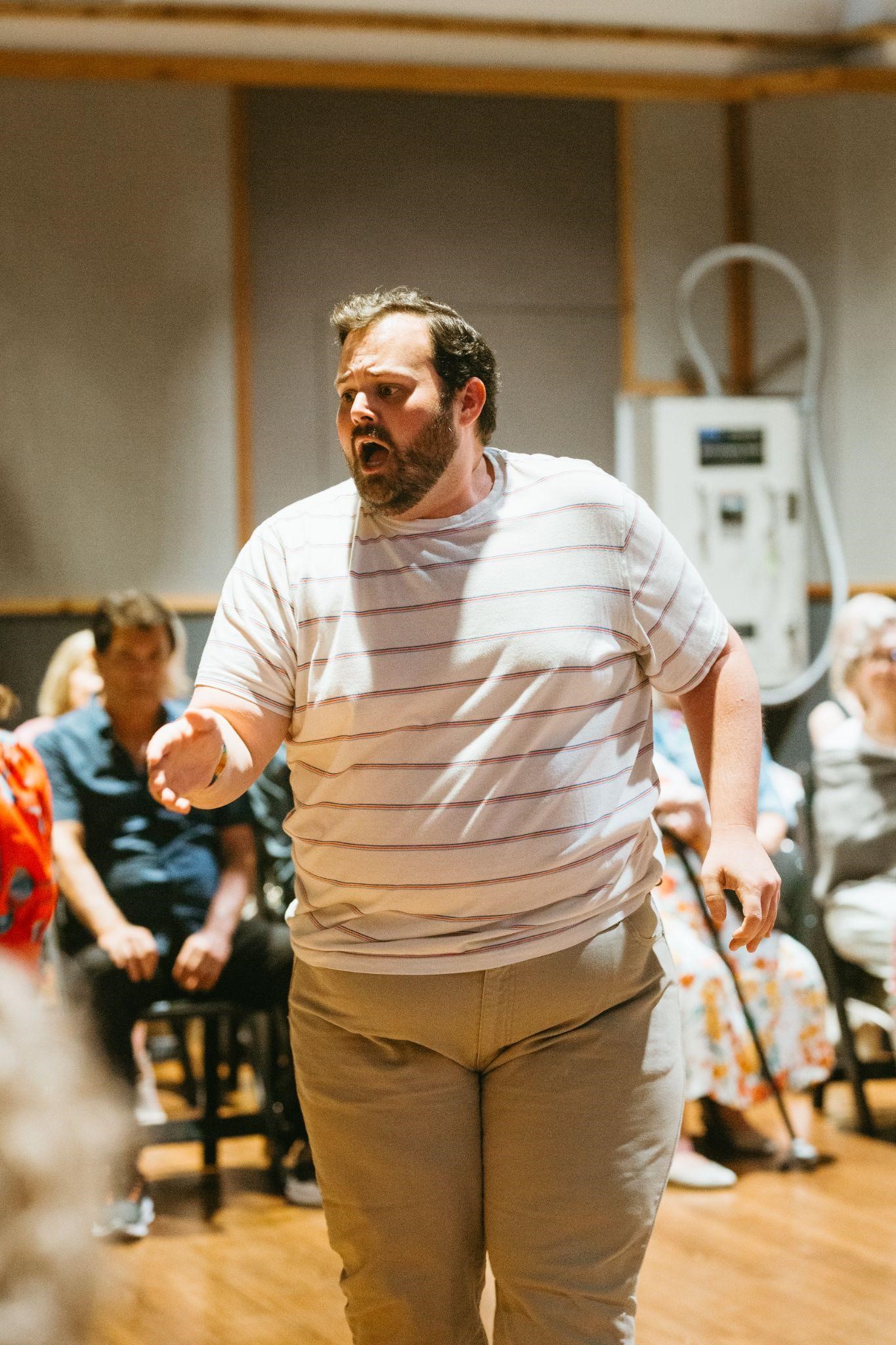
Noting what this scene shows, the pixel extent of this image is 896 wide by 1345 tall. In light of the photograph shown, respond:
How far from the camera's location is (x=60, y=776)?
3654 mm

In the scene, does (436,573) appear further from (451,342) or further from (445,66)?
(445,66)

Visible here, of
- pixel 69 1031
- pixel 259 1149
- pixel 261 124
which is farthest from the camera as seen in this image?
pixel 261 124

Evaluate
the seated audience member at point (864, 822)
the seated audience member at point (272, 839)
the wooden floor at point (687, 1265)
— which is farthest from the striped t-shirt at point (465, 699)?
the seated audience member at point (864, 822)

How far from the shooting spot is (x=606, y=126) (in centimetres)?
572

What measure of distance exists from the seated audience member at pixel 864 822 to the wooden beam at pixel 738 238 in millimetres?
2123

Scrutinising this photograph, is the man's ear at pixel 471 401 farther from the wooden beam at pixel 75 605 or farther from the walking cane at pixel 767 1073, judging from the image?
the wooden beam at pixel 75 605

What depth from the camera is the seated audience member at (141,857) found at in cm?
356

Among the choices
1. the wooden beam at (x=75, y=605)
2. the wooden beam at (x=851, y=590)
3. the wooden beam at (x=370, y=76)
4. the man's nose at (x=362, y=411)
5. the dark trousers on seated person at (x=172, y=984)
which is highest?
the wooden beam at (x=370, y=76)

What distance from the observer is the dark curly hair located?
5.55 ft

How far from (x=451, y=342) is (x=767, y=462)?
4.13m

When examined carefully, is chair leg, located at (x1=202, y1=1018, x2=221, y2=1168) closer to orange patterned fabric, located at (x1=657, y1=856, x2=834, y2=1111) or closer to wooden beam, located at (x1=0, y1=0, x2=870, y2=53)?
orange patterned fabric, located at (x1=657, y1=856, x2=834, y2=1111)

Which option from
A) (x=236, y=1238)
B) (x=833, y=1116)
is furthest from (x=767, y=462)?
(x=236, y=1238)

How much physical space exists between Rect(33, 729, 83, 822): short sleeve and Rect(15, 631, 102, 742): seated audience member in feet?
2.32

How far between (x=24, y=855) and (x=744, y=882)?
1.39 metres
